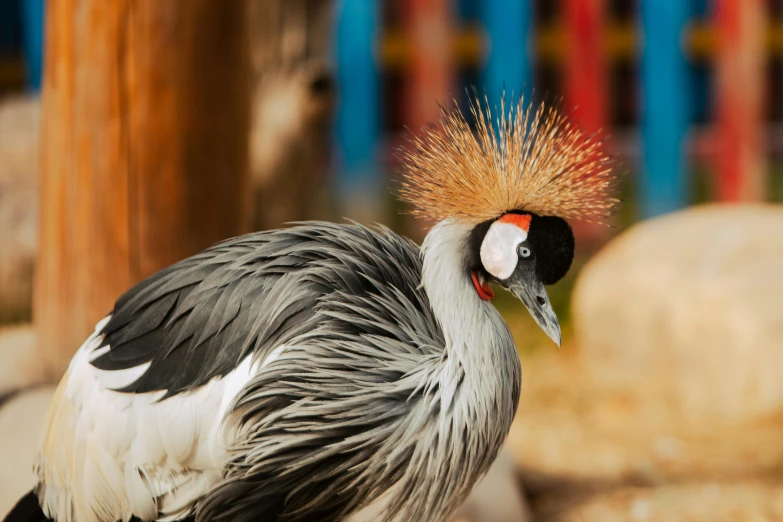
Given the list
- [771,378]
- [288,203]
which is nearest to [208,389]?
[288,203]

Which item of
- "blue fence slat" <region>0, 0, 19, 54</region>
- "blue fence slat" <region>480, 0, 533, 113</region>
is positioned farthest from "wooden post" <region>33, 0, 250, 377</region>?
"blue fence slat" <region>0, 0, 19, 54</region>

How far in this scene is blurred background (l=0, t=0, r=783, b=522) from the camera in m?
2.07

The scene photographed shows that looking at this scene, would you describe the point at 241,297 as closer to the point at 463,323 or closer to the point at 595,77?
the point at 463,323

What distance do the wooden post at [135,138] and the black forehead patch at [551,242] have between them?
95 centimetres

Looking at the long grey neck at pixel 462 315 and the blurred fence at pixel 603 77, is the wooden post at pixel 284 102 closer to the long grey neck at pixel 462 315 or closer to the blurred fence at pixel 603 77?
the long grey neck at pixel 462 315

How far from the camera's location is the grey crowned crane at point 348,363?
141 cm

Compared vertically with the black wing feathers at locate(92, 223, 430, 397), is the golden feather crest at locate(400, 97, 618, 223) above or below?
above

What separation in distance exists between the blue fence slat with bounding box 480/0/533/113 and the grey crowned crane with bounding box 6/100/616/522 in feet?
9.04

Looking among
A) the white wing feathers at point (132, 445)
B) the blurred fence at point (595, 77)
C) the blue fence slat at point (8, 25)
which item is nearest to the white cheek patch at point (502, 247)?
the white wing feathers at point (132, 445)

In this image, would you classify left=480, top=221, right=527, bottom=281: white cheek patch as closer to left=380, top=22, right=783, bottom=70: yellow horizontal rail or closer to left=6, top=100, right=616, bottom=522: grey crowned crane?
left=6, top=100, right=616, bottom=522: grey crowned crane

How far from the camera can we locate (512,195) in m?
1.44

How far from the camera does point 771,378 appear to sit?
107 inches

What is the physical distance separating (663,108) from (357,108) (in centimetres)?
138

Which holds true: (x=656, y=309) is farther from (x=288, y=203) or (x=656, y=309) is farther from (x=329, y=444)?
(x=329, y=444)
